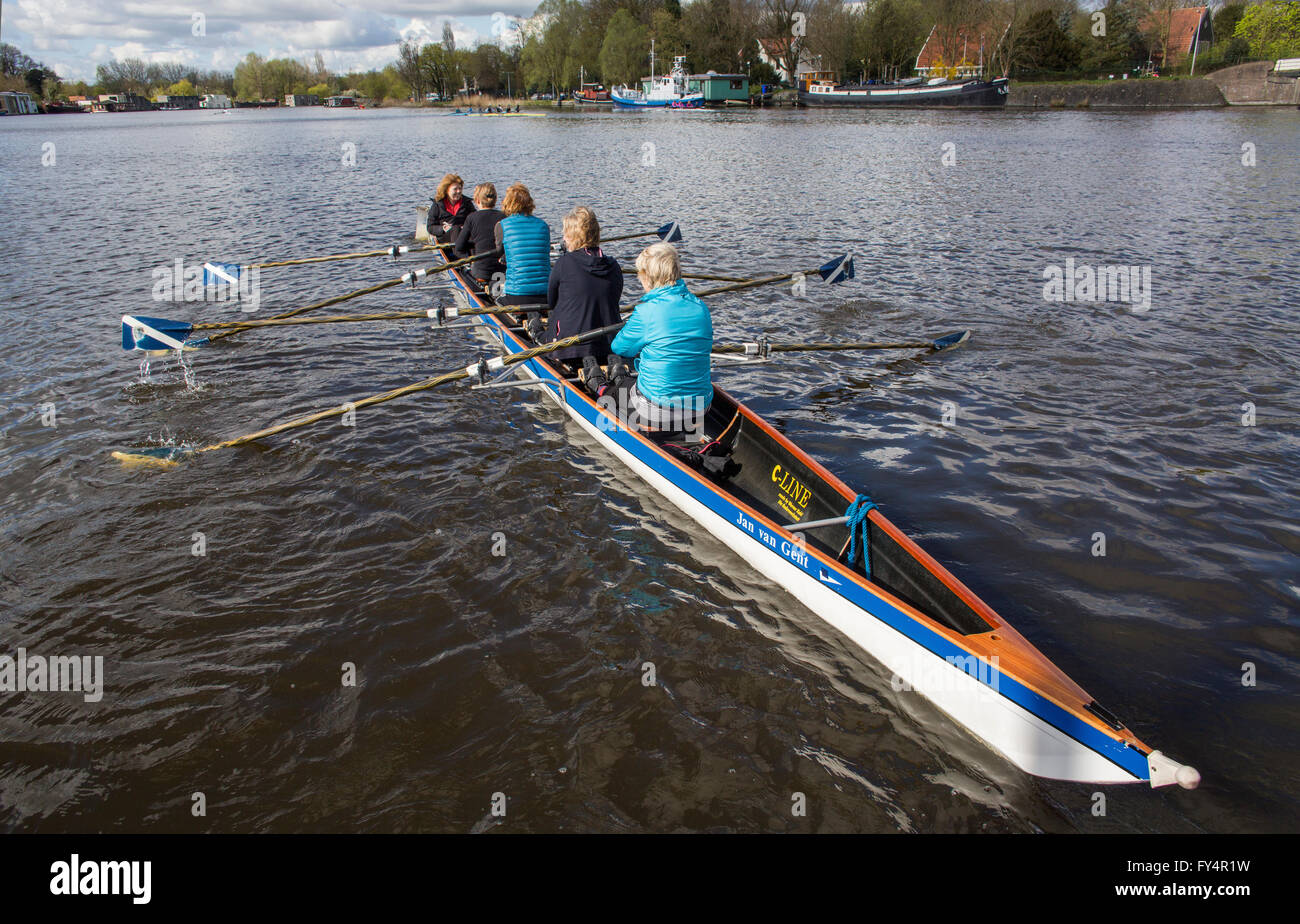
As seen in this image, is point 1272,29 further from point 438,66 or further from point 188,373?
point 438,66

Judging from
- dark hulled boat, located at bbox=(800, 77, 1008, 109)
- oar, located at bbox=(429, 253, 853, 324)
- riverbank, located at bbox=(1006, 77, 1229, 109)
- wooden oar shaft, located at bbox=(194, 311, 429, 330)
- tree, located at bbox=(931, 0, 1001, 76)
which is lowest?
wooden oar shaft, located at bbox=(194, 311, 429, 330)

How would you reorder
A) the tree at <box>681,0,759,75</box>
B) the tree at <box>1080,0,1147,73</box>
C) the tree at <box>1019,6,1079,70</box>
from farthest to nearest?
the tree at <box>681,0,759,75</box>
the tree at <box>1019,6,1079,70</box>
the tree at <box>1080,0,1147,73</box>

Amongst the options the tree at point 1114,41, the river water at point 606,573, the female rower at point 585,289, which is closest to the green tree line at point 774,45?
the tree at point 1114,41

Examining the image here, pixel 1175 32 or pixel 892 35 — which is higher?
pixel 892 35

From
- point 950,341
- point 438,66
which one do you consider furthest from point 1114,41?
point 438,66

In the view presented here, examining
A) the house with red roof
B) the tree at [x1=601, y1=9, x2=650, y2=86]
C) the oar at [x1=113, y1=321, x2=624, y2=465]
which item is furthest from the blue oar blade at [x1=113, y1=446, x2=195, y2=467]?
the tree at [x1=601, y1=9, x2=650, y2=86]

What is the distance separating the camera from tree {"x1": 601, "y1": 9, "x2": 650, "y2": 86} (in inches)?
3991

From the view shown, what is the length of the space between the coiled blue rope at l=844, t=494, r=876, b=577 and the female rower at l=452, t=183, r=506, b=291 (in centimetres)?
921

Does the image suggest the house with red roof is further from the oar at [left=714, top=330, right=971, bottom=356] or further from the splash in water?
the splash in water

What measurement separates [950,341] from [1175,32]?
9326 centimetres

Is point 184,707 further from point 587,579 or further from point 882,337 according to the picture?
point 882,337

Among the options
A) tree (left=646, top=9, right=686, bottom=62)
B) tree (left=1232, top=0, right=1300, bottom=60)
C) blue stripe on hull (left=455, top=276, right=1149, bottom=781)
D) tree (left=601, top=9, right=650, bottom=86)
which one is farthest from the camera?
tree (left=601, top=9, right=650, bottom=86)

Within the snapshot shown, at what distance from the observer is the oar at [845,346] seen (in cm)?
948

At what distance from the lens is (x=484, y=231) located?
43.2ft
